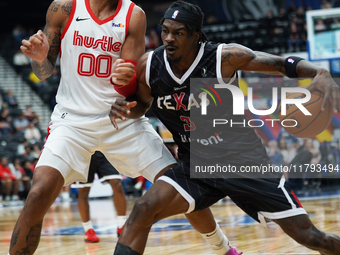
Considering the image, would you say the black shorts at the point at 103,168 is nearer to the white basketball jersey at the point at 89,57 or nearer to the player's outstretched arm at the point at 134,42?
the white basketball jersey at the point at 89,57

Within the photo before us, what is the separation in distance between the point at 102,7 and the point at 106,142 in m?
1.11

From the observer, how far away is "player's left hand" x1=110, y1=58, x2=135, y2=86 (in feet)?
10.9

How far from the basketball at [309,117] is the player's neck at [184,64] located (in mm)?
789

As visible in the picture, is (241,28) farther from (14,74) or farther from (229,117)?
(229,117)

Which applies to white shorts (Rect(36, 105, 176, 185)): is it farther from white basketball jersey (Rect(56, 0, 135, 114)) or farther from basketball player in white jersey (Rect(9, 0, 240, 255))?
white basketball jersey (Rect(56, 0, 135, 114))

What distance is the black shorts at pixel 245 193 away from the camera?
3.21 meters

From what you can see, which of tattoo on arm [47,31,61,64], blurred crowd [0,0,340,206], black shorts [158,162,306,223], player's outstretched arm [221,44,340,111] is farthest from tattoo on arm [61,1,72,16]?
blurred crowd [0,0,340,206]

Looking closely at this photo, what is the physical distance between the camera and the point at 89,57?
3.71 meters

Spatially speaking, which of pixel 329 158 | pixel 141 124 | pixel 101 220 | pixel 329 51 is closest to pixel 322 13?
pixel 329 51


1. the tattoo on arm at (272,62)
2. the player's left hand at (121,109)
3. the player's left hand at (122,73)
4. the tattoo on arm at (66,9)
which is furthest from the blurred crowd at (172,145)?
the tattoo on arm at (272,62)

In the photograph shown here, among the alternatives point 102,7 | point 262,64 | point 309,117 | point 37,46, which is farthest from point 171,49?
point 309,117

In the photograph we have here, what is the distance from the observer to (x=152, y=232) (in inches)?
248

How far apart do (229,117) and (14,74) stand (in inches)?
657

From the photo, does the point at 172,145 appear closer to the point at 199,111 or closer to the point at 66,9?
the point at 66,9
